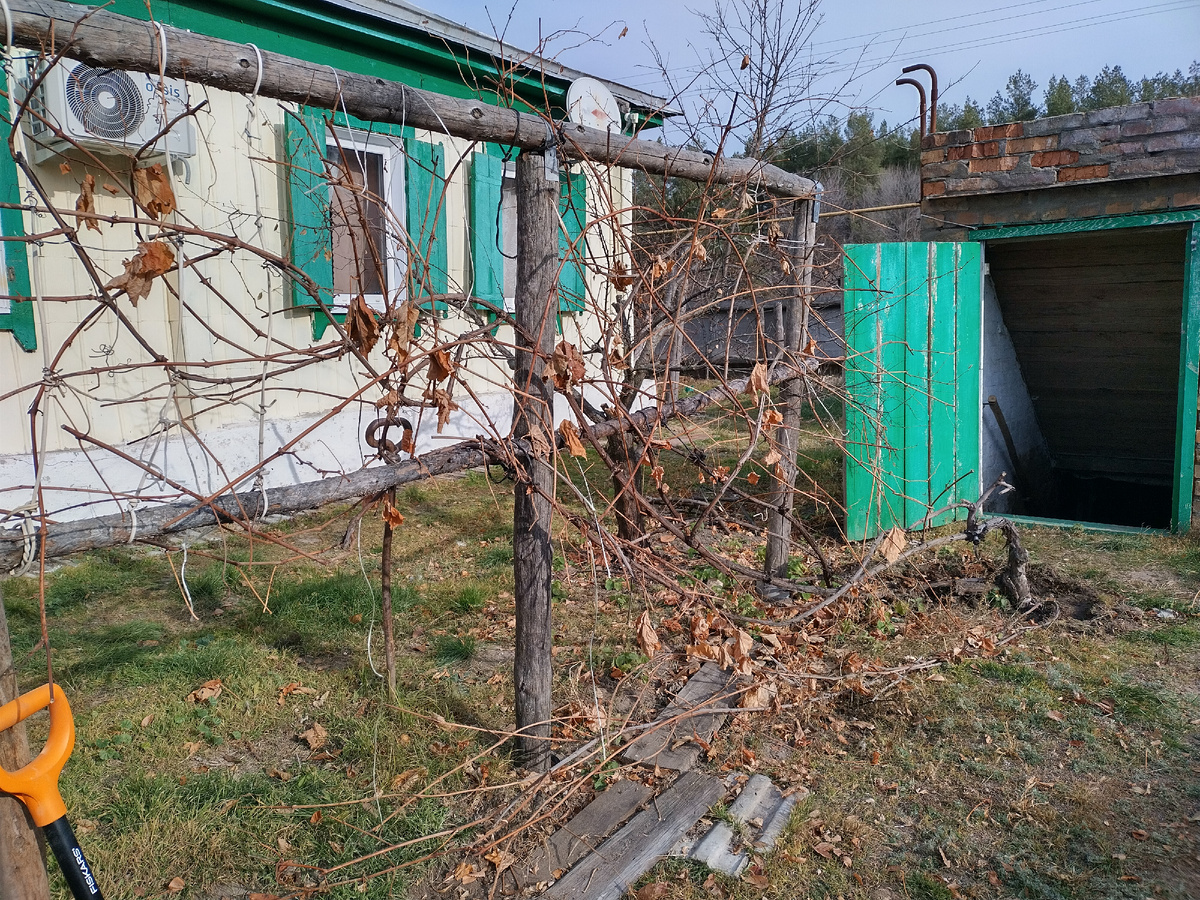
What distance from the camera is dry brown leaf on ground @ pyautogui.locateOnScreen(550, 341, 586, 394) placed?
2516mm

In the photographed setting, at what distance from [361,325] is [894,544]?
264 cm

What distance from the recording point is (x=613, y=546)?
2.58 m

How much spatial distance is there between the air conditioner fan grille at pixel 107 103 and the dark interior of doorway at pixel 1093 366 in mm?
6216

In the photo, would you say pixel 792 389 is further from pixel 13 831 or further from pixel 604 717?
pixel 13 831

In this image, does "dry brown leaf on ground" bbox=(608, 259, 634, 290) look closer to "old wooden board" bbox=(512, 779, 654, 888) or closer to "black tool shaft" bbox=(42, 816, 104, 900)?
"old wooden board" bbox=(512, 779, 654, 888)

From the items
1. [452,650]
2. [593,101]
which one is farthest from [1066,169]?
[452,650]

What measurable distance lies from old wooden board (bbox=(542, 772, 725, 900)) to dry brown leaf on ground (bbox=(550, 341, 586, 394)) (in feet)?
4.59

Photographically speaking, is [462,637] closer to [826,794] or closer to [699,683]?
[699,683]

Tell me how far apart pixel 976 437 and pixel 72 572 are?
20.4 ft

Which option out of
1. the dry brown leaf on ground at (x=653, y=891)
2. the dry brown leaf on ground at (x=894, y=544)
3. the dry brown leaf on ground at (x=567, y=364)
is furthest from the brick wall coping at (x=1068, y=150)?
the dry brown leaf on ground at (x=653, y=891)

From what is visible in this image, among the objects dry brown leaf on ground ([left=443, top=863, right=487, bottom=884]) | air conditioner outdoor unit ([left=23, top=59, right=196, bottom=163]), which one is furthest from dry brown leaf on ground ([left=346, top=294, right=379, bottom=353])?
air conditioner outdoor unit ([left=23, top=59, right=196, bottom=163])

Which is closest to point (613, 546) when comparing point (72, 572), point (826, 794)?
point (826, 794)

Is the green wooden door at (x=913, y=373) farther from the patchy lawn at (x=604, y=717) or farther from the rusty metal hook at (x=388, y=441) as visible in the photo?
the rusty metal hook at (x=388, y=441)

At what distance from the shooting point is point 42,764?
5.23 ft
